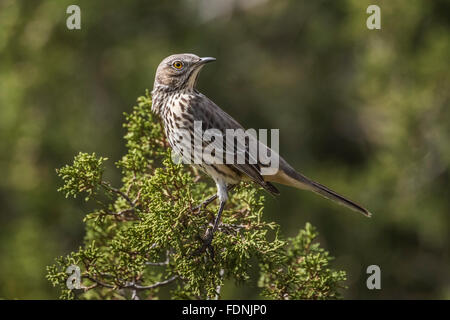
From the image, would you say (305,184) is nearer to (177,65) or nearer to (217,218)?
(217,218)

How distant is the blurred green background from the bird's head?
3133mm

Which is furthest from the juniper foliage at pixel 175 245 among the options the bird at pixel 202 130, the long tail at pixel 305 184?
the long tail at pixel 305 184

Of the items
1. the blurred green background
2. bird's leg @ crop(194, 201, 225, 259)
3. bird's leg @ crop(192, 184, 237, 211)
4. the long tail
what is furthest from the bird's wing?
the blurred green background

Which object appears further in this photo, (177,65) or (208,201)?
(177,65)

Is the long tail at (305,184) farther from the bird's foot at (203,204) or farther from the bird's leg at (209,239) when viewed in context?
the bird's leg at (209,239)

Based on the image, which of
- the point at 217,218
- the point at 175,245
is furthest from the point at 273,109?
the point at 175,245

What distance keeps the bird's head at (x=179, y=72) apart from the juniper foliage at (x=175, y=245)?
0.72 meters

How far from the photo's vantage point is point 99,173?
443cm

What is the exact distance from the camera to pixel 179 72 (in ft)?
18.1

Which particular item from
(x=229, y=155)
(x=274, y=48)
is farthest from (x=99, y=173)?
(x=274, y=48)

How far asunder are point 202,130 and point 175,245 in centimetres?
129

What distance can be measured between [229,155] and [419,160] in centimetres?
476

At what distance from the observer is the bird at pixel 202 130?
5.05 m

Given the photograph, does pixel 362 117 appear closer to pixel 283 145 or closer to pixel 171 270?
pixel 283 145
